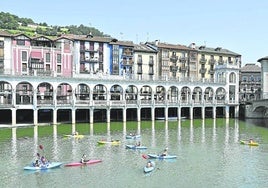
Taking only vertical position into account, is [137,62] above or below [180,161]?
above

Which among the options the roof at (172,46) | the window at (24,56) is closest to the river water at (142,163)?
the window at (24,56)

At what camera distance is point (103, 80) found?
93875 millimetres

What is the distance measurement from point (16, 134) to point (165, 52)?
68.1 m

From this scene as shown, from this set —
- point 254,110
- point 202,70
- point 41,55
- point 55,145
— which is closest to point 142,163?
point 55,145

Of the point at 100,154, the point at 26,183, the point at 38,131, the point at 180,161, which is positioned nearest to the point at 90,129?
the point at 38,131

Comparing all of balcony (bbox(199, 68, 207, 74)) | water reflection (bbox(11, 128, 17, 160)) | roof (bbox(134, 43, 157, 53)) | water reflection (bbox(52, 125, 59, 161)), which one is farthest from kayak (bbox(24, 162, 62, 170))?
balcony (bbox(199, 68, 207, 74))

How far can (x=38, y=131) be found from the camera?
2894 inches

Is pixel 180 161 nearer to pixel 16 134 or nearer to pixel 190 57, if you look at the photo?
pixel 16 134

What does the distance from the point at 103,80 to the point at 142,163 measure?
5173 cm

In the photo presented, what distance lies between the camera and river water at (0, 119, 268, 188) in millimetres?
35906

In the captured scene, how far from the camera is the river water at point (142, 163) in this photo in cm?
3591

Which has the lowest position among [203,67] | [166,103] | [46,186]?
[46,186]

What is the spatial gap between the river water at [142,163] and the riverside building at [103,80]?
22.0 metres

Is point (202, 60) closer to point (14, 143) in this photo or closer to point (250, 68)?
point (250, 68)
